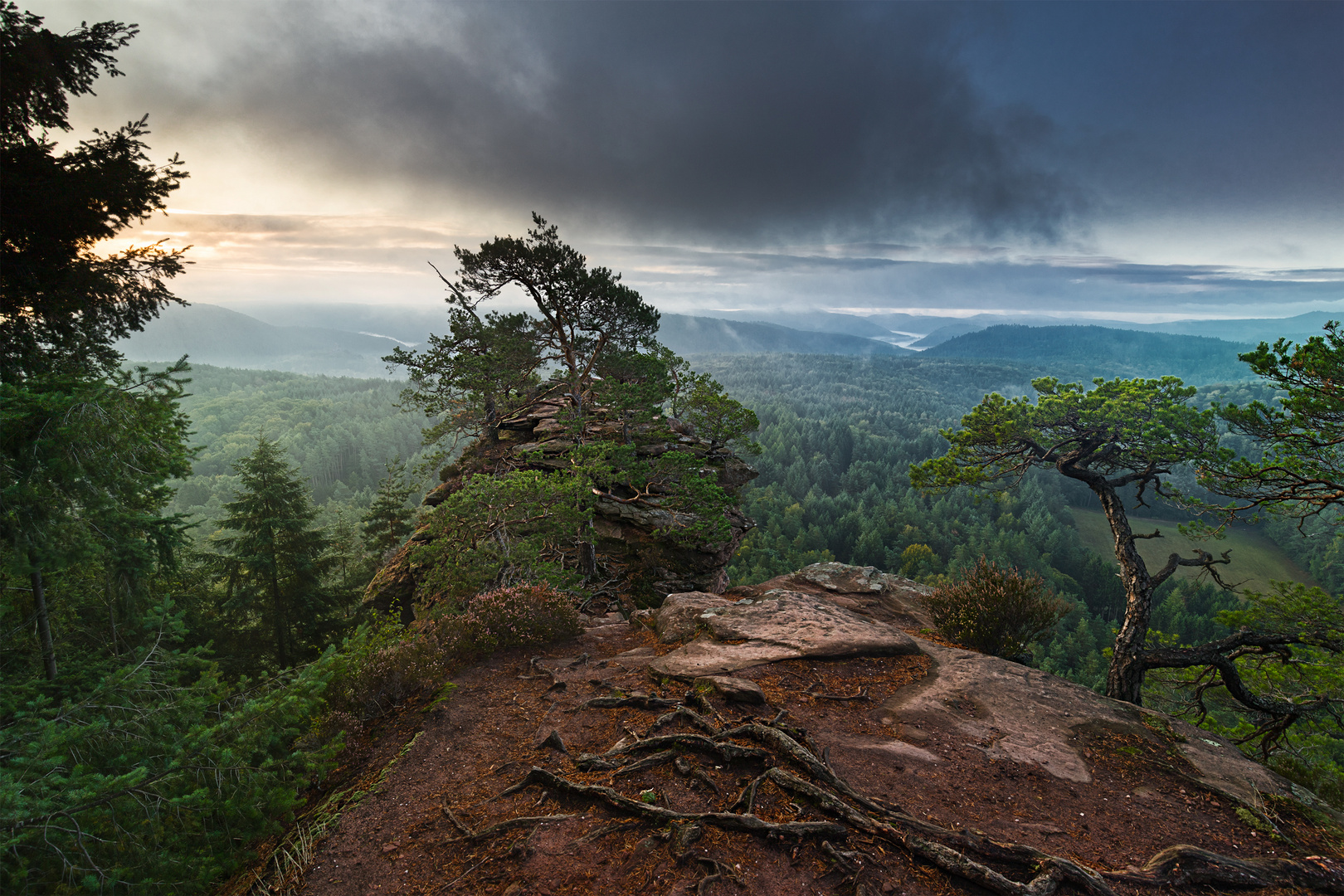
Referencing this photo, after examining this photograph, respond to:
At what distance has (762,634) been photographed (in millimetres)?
8289

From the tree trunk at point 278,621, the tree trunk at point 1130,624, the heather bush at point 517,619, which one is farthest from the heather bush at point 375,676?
the tree trunk at point 278,621

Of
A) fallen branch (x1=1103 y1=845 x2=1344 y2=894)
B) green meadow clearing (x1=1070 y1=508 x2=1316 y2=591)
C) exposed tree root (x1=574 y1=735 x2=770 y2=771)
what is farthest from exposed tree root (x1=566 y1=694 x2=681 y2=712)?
green meadow clearing (x1=1070 y1=508 x2=1316 y2=591)

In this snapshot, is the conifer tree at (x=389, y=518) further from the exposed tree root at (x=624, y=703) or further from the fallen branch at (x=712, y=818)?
the fallen branch at (x=712, y=818)

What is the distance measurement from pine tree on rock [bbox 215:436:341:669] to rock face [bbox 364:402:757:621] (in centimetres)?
784

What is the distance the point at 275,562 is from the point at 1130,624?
30.7m

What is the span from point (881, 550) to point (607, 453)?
80333mm

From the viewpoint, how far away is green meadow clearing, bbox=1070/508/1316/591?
8338 centimetres

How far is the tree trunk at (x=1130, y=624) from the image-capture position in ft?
32.0

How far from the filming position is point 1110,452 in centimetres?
1093

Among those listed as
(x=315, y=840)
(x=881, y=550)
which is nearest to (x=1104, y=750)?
(x=315, y=840)

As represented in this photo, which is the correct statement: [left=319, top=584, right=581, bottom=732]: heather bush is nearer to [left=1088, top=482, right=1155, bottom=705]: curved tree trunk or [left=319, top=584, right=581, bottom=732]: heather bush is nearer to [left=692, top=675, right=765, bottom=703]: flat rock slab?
[left=692, top=675, right=765, bottom=703]: flat rock slab

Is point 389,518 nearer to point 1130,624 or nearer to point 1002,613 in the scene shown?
point 1002,613

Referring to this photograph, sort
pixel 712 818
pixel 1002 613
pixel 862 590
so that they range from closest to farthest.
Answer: pixel 712 818 → pixel 1002 613 → pixel 862 590

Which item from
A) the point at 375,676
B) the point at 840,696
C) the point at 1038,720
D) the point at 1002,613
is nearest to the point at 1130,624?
the point at 1002,613
